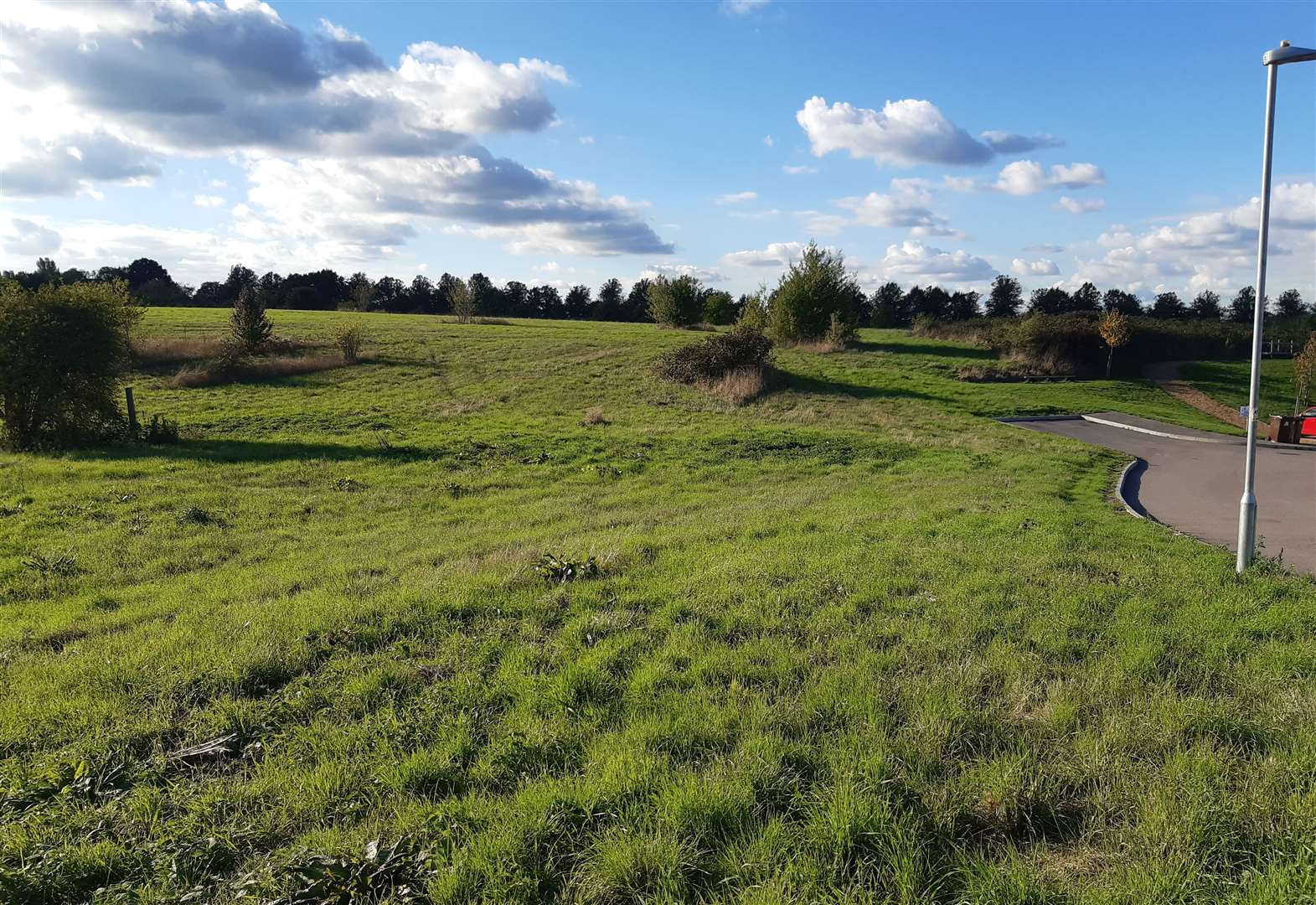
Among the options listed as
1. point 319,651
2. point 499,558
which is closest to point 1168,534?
point 499,558

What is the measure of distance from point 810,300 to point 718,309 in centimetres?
2134

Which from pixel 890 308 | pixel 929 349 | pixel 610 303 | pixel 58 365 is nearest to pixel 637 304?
pixel 610 303

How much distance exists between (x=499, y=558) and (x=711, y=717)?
15.0ft

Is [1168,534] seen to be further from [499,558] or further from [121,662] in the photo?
[121,662]

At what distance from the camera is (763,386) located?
29281 millimetres

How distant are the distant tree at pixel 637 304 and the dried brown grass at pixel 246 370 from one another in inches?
2231

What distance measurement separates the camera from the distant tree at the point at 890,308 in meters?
77.4

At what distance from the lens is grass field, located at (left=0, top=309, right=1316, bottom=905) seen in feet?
10.8

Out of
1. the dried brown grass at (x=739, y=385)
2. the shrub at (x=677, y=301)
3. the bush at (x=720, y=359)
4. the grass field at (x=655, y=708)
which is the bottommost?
the grass field at (x=655, y=708)

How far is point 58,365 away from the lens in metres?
17.3

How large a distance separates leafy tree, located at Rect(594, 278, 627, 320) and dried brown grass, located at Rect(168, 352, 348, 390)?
A: 59595 millimetres

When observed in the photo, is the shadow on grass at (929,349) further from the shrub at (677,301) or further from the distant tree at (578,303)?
the distant tree at (578,303)

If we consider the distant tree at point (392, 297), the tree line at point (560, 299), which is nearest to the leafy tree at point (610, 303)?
the tree line at point (560, 299)

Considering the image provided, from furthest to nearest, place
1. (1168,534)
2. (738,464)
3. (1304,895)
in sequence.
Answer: (738,464)
(1168,534)
(1304,895)
